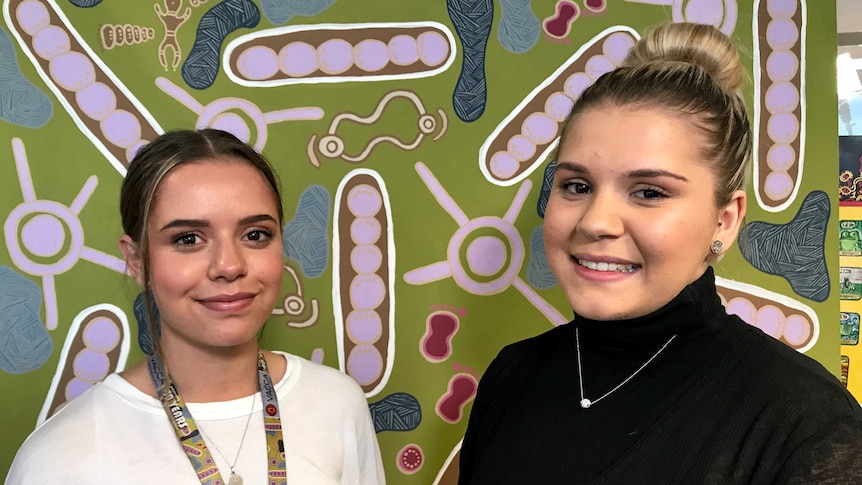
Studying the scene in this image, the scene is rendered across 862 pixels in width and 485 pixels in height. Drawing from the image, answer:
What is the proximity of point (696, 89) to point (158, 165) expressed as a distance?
97cm

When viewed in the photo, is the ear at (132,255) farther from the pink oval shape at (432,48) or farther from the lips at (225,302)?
the pink oval shape at (432,48)

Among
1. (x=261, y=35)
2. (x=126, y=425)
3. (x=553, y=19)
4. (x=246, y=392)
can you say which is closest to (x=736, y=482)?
(x=246, y=392)

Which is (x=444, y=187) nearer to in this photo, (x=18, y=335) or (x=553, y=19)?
(x=553, y=19)

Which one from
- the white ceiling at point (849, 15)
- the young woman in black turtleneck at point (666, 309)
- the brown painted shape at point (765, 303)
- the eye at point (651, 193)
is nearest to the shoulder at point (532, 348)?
the young woman in black turtleneck at point (666, 309)

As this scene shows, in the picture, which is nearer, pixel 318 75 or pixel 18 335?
pixel 18 335

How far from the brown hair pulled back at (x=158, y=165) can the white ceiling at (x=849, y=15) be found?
1.89 m

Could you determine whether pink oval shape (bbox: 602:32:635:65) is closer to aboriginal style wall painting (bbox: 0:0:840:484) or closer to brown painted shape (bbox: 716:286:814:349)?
aboriginal style wall painting (bbox: 0:0:840:484)

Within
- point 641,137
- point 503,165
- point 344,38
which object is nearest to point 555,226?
point 641,137

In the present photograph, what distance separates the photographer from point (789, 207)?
5.86 ft

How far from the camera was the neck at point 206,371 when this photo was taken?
48.9 inches

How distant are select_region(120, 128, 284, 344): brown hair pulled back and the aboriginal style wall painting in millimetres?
373

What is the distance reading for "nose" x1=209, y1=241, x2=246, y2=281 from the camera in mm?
1147

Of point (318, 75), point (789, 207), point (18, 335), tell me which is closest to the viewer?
point (18, 335)

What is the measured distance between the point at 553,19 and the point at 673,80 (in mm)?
795
